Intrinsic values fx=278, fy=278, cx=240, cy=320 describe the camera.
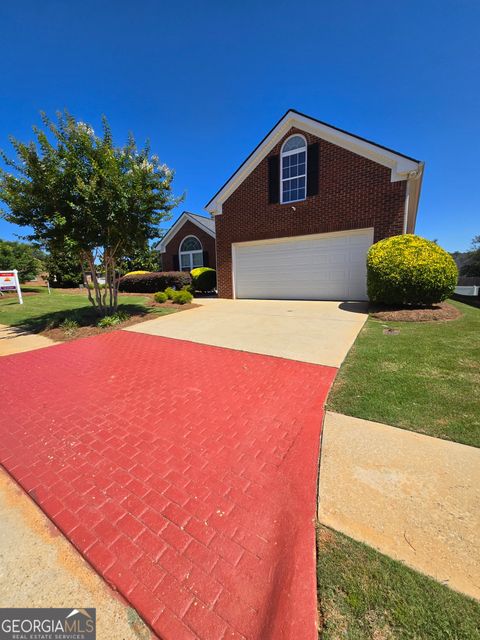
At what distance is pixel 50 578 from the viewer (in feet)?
5.14

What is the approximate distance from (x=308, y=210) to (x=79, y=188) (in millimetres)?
7853

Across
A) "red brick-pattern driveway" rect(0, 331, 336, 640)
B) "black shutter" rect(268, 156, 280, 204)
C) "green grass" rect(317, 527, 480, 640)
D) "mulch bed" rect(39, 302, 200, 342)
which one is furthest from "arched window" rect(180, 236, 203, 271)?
"green grass" rect(317, 527, 480, 640)

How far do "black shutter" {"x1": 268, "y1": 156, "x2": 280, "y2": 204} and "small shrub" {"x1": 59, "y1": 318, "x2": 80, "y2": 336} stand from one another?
28.6ft

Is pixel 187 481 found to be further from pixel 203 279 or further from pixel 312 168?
pixel 203 279

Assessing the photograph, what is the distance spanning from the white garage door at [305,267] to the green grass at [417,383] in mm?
5179

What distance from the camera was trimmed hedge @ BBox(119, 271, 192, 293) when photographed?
52.3ft

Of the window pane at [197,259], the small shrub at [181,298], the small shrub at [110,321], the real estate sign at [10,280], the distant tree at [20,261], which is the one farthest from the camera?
the distant tree at [20,261]

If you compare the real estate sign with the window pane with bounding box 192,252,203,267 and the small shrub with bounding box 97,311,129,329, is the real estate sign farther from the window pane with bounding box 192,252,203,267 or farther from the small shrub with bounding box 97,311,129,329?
the window pane with bounding box 192,252,203,267

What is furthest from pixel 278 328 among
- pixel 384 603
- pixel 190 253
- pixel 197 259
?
pixel 190 253

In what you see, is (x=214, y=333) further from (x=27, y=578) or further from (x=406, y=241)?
(x=406, y=241)

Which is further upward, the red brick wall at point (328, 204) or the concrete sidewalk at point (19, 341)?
the red brick wall at point (328, 204)

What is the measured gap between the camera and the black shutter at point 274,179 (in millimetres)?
11391

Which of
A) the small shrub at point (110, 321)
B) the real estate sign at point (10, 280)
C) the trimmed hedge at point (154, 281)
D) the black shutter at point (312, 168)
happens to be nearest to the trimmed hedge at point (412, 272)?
the black shutter at point (312, 168)

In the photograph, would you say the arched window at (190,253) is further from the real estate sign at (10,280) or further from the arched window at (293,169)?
the real estate sign at (10,280)
